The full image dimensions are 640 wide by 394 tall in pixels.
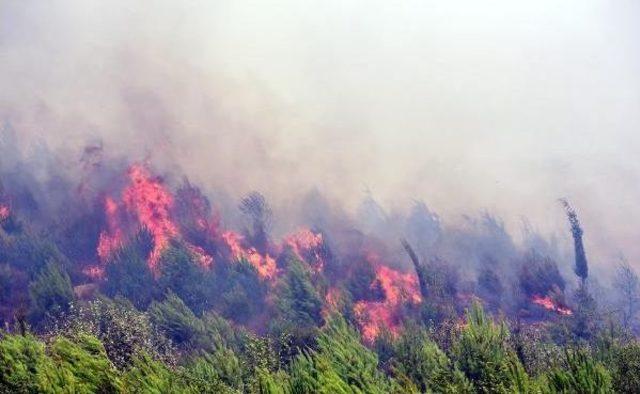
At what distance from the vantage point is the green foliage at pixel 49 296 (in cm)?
9712

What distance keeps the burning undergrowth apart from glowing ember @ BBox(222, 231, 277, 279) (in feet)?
1.03

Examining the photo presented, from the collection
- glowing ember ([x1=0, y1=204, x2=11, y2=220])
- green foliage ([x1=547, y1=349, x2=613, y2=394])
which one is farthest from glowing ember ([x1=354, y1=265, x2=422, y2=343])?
glowing ember ([x1=0, y1=204, x2=11, y2=220])

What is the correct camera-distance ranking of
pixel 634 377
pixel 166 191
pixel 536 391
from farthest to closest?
pixel 166 191, pixel 634 377, pixel 536 391

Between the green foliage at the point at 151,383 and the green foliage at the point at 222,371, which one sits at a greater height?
the green foliage at the point at 151,383

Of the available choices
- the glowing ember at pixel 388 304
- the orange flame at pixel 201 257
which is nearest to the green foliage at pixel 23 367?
the glowing ember at pixel 388 304

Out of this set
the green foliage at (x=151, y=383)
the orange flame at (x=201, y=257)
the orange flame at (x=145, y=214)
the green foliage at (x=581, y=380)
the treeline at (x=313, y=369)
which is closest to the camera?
the green foliage at (x=581, y=380)

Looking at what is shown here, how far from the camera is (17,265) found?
125062mm

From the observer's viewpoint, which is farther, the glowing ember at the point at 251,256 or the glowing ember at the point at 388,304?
the glowing ember at the point at 251,256

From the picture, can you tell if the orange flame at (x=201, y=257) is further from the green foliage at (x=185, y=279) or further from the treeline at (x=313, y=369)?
the treeline at (x=313, y=369)

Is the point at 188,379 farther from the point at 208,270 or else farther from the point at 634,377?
the point at 208,270

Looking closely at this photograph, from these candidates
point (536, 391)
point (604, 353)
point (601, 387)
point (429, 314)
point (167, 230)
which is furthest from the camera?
point (167, 230)

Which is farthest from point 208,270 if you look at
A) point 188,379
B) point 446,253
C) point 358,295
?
point 188,379

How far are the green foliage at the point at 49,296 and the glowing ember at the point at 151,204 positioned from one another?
94.5 feet

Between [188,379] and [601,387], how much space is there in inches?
1281
